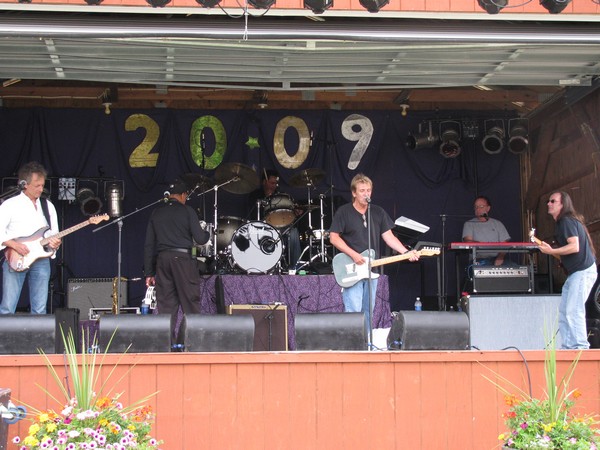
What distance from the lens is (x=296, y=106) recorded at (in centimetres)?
1328

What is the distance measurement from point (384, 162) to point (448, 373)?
7.32 m

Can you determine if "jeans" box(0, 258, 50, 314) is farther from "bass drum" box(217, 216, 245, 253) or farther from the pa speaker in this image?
"bass drum" box(217, 216, 245, 253)

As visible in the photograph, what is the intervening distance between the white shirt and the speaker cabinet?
178 inches

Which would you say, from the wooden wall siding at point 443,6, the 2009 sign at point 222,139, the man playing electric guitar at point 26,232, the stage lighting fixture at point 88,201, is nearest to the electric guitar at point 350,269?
the wooden wall siding at point 443,6

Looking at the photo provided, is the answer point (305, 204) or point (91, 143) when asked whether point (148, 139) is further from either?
point (305, 204)

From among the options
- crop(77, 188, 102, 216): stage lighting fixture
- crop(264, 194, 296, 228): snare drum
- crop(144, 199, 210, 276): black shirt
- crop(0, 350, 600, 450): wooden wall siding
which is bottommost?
crop(0, 350, 600, 450): wooden wall siding

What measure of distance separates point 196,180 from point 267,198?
104cm

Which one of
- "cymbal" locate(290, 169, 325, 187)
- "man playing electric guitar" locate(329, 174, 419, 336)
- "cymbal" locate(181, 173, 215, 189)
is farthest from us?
"cymbal" locate(290, 169, 325, 187)

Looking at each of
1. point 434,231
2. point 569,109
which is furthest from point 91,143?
point 569,109

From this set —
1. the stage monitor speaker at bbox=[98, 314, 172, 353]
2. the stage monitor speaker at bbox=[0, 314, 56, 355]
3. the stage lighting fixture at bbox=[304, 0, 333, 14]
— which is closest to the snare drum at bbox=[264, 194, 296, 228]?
the stage lighting fixture at bbox=[304, 0, 333, 14]

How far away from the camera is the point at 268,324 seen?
10.4 meters

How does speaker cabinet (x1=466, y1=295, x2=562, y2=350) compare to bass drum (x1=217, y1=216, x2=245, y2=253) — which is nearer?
speaker cabinet (x1=466, y1=295, x2=562, y2=350)

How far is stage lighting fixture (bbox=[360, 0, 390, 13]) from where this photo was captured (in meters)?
7.40

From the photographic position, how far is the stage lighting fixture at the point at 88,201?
41.2ft
